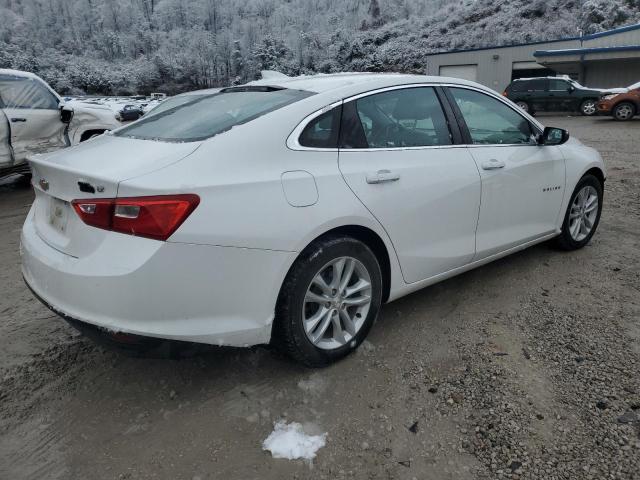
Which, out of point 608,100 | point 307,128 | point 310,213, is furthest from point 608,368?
point 608,100

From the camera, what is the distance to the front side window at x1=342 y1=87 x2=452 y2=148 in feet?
9.01

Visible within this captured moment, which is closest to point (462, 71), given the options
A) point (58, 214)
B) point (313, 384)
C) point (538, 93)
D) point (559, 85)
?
point (538, 93)

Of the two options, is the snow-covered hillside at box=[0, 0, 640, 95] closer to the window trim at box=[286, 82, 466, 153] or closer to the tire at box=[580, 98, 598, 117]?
the tire at box=[580, 98, 598, 117]

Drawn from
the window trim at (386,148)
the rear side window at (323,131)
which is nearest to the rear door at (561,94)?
the window trim at (386,148)

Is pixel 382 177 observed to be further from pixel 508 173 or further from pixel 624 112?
pixel 624 112

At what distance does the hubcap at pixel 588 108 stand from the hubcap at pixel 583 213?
19.1m

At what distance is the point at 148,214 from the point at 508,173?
8.04ft

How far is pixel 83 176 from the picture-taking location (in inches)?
86.2

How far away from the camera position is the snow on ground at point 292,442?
209 cm

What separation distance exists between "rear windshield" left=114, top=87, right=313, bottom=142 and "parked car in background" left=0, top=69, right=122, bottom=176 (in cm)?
482

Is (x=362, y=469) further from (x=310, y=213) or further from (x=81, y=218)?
(x=81, y=218)

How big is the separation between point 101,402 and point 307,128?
1.69 m

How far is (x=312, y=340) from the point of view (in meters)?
2.54

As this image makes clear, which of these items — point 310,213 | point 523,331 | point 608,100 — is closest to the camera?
point 310,213
